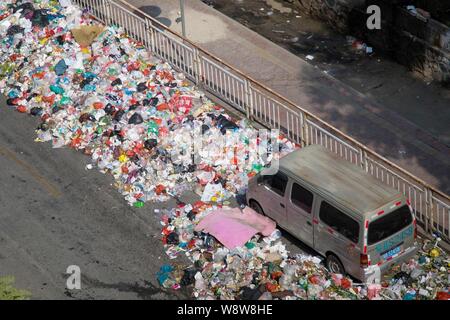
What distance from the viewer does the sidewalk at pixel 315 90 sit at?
66.5 feet

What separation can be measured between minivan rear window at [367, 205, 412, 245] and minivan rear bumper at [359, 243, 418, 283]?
511mm

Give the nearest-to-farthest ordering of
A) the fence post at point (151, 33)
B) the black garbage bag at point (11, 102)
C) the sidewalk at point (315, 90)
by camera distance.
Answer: the sidewalk at point (315, 90) < the black garbage bag at point (11, 102) < the fence post at point (151, 33)

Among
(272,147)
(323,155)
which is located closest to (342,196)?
(323,155)

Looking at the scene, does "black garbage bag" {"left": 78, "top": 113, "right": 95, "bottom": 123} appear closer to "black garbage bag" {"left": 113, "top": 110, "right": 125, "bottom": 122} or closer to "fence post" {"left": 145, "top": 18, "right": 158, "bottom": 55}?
"black garbage bag" {"left": 113, "top": 110, "right": 125, "bottom": 122}

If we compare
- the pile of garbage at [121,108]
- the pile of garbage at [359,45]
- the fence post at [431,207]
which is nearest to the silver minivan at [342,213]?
the fence post at [431,207]

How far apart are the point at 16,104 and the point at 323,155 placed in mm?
7982

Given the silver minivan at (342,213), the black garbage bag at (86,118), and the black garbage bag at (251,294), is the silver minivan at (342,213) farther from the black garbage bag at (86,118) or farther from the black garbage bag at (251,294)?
the black garbage bag at (86,118)

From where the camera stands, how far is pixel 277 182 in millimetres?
17859

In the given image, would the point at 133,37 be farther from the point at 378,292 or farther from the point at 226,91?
the point at 378,292

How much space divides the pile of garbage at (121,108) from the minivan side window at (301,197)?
7.28 ft

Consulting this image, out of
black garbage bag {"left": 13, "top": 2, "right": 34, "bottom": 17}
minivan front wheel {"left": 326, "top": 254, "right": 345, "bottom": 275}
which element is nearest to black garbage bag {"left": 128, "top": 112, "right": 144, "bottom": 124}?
black garbage bag {"left": 13, "top": 2, "right": 34, "bottom": 17}

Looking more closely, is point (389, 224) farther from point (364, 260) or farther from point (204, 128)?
point (204, 128)

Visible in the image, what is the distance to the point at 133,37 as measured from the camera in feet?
77.3
